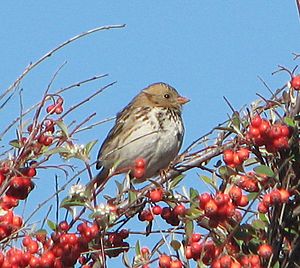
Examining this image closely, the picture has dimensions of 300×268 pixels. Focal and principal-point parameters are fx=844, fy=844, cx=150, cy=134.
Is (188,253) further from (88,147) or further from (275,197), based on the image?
(88,147)

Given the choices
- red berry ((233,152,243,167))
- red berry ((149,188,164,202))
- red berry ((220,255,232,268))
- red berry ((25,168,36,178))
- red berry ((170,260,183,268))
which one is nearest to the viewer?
red berry ((220,255,232,268))

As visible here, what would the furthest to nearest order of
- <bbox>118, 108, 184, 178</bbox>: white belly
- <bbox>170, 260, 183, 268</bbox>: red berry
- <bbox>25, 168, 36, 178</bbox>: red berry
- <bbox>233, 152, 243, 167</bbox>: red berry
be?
<bbox>118, 108, 184, 178</bbox>: white belly → <bbox>25, 168, 36, 178</bbox>: red berry → <bbox>233, 152, 243, 167</bbox>: red berry → <bbox>170, 260, 183, 268</bbox>: red berry

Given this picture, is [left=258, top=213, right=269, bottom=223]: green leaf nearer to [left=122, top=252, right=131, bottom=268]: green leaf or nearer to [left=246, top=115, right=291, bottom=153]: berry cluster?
[left=246, top=115, right=291, bottom=153]: berry cluster

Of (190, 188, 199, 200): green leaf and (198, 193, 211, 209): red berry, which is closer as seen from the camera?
(198, 193, 211, 209): red berry

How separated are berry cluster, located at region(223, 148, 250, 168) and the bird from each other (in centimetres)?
201

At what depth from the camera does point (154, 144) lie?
530cm

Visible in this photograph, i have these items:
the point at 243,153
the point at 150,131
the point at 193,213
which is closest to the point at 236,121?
the point at 243,153

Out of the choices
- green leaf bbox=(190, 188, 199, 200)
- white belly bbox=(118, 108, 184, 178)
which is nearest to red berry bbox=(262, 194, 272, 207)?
green leaf bbox=(190, 188, 199, 200)

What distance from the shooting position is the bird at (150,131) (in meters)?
5.25

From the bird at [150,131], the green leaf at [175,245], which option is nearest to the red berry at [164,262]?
the green leaf at [175,245]

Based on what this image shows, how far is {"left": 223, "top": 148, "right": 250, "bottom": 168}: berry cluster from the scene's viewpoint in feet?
8.63

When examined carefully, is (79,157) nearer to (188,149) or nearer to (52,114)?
(52,114)

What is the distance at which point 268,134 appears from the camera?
98.7 inches

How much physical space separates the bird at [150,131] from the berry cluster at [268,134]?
83.1 inches
